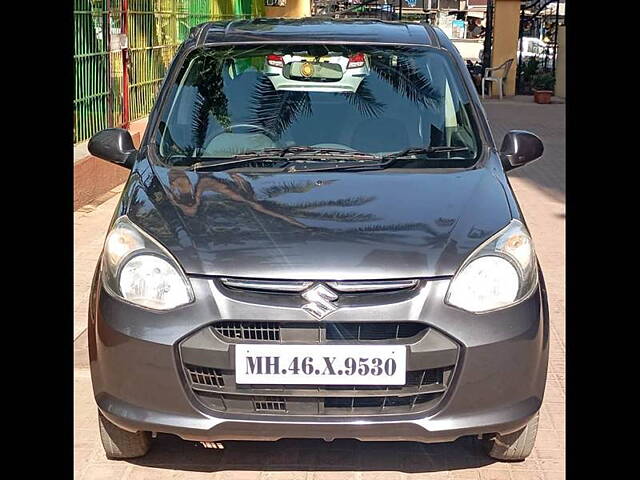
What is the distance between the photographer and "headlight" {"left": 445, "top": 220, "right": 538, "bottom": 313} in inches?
131

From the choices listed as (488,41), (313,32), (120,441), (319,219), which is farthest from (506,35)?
(120,441)

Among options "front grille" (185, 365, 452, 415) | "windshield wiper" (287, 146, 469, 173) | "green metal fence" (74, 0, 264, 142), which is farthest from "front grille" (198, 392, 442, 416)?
"green metal fence" (74, 0, 264, 142)

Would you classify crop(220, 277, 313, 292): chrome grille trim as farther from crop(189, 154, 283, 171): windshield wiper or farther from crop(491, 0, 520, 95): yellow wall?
crop(491, 0, 520, 95): yellow wall

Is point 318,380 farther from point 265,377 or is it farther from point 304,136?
point 304,136

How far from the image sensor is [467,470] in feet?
12.3

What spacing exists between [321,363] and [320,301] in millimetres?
204

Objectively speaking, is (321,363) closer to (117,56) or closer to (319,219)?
(319,219)

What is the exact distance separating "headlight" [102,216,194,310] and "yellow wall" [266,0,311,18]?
73.8 feet

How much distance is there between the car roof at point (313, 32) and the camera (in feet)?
15.5

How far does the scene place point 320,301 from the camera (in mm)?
3244

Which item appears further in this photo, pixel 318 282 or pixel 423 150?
pixel 423 150

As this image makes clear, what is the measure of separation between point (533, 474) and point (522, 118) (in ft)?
48.9

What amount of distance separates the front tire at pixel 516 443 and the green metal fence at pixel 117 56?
6291mm

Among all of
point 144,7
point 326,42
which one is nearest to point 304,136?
point 326,42
